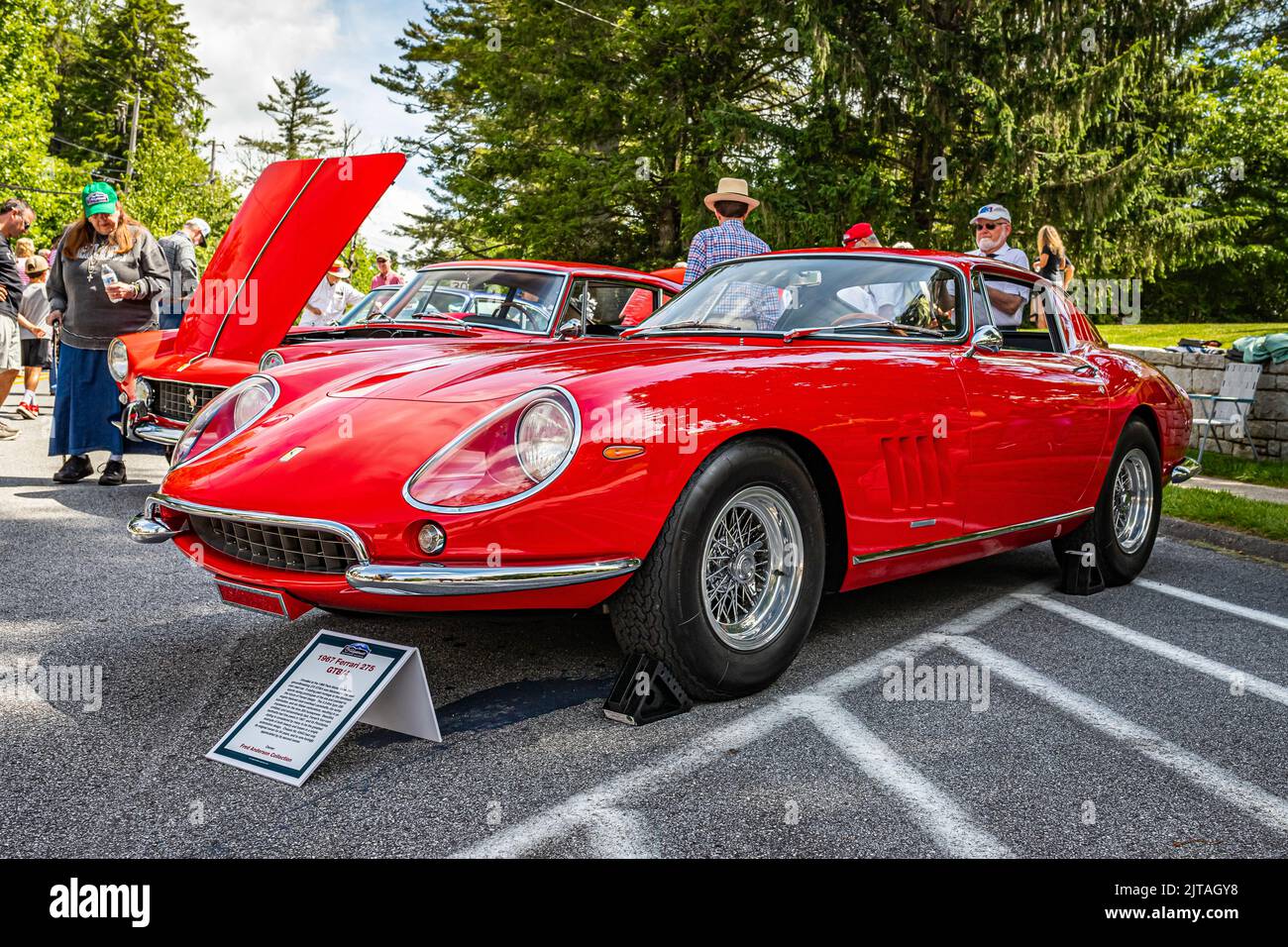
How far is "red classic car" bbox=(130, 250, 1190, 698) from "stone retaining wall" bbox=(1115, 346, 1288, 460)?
682 cm

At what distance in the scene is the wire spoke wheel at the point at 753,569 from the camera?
3.23 m

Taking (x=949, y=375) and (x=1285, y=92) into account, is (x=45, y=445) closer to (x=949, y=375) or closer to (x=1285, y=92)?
(x=949, y=375)

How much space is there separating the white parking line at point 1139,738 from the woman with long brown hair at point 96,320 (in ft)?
Result: 19.2

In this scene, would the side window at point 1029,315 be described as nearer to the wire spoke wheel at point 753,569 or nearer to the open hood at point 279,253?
the wire spoke wheel at point 753,569

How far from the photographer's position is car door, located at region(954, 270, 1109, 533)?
4125mm

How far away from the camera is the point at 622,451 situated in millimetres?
2904

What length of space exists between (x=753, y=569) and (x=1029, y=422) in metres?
1.68

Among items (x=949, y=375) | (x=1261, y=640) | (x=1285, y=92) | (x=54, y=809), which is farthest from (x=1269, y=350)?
(x=1285, y=92)

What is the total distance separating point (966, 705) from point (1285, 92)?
3258 centimetres

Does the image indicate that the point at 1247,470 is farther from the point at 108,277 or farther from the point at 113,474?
the point at 108,277

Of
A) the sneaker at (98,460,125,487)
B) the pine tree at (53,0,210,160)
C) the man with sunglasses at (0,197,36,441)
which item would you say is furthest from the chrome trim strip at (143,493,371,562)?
the pine tree at (53,0,210,160)

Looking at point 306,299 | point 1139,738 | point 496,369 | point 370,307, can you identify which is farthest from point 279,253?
point 1139,738

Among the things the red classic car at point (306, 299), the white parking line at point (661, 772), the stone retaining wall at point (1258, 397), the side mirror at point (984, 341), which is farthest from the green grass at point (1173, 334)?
the white parking line at point (661, 772)

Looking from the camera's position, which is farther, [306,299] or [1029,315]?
[306,299]
